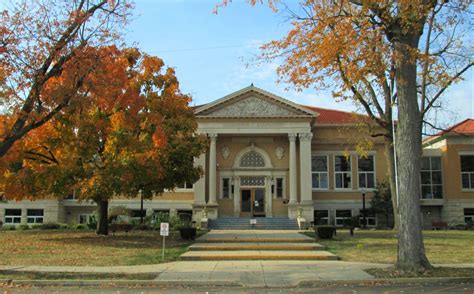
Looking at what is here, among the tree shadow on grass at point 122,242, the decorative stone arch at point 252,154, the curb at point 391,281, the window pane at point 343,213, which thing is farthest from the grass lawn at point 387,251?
the window pane at point 343,213

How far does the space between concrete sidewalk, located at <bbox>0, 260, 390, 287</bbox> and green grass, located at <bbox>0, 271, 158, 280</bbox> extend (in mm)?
456

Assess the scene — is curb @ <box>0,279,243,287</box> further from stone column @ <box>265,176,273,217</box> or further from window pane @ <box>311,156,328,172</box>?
window pane @ <box>311,156,328,172</box>

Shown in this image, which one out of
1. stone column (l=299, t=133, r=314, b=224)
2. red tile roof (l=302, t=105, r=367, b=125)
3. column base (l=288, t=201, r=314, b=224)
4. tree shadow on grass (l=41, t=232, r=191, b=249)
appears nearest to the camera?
tree shadow on grass (l=41, t=232, r=191, b=249)

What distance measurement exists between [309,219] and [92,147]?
1936 cm

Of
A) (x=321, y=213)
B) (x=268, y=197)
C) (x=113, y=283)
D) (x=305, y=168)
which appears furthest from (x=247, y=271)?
(x=321, y=213)

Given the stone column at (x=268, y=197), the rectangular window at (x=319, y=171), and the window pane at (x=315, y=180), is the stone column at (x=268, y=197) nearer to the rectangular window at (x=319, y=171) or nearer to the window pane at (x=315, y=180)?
the window pane at (x=315, y=180)

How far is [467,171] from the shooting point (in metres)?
41.2

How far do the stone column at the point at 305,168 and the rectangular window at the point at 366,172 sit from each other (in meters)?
6.29

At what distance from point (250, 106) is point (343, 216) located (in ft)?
41.2

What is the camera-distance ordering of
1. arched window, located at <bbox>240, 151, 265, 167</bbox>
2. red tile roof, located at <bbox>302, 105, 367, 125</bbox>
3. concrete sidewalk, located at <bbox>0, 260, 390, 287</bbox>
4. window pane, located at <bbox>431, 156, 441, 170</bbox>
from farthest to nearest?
1. red tile roof, located at <bbox>302, 105, 367, 125</bbox>
2. window pane, located at <bbox>431, 156, 441, 170</bbox>
3. arched window, located at <bbox>240, 151, 265, 167</bbox>
4. concrete sidewalk, located at <bbox>0, 260, 390, 287</bbox>

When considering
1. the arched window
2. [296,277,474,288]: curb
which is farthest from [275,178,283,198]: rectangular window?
[296,277,474,288]: curb

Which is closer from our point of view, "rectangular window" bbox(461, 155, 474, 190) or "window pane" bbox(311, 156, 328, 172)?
"rectangular window" bbox(461, 155, 474, 190)

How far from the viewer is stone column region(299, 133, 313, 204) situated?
37.7 meters

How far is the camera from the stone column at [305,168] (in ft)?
124
